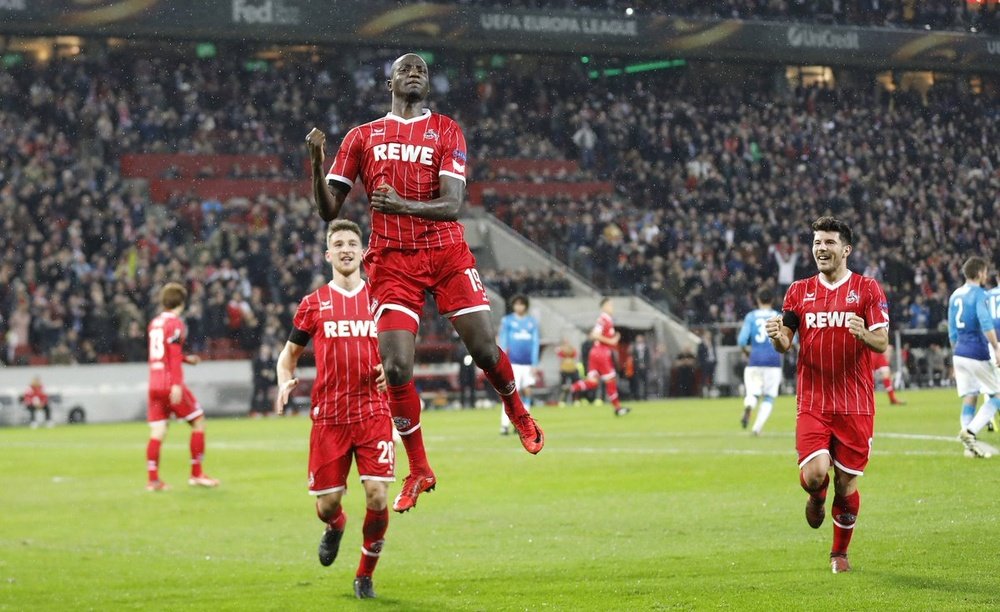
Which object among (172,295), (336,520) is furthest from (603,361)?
(336,520)

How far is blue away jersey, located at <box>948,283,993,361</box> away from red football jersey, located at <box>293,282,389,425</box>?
9947mm

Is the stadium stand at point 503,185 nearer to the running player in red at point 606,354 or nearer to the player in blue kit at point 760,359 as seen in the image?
the running player in red at point 606,354

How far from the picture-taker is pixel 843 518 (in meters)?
10.9

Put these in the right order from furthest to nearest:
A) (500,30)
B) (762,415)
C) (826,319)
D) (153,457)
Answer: (500,30), (762,415), (153,457), (826,319)

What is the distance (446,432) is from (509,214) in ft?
62.8

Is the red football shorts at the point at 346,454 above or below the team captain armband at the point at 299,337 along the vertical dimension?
below

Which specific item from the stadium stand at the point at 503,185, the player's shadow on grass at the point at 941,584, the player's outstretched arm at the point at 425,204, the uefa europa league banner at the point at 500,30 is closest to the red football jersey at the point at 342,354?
the player's outstretched arm at the point at 425,204

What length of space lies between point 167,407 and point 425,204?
12.1 m

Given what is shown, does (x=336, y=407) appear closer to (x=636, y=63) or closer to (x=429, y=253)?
(x=429, y=253)

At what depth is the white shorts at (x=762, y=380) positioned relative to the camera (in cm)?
2414

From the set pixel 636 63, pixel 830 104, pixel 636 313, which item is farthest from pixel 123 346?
pixel 830 104

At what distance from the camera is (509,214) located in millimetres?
46688

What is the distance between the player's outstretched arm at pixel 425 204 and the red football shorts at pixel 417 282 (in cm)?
34

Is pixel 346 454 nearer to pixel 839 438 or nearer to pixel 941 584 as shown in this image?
pixel 839 438
